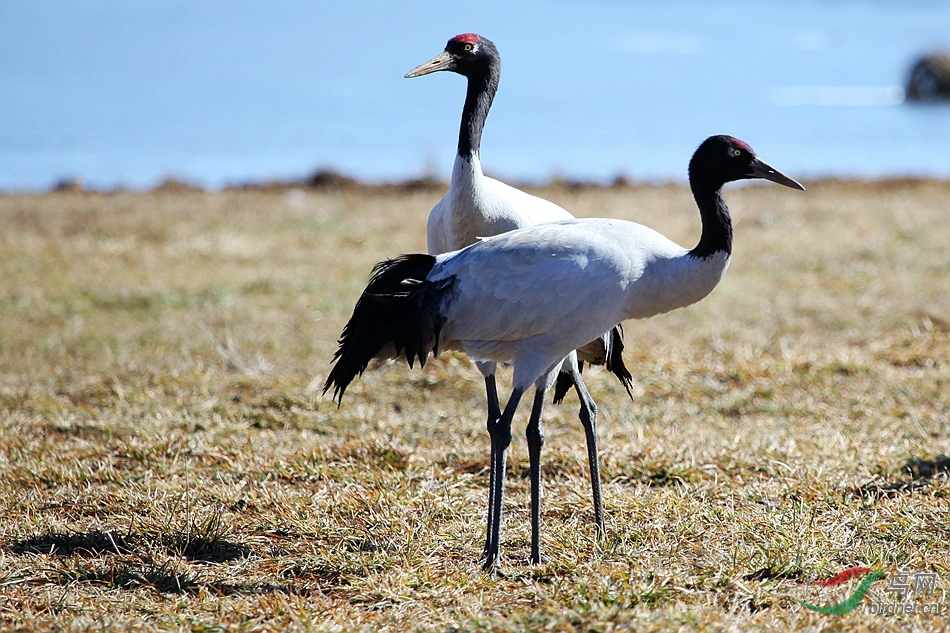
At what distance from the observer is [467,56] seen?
4836 millimetres

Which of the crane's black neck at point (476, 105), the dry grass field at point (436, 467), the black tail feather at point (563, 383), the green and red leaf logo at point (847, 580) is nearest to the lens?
the green and red leaf logo at point (847, 580)

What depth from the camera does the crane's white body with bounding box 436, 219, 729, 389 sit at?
352cm

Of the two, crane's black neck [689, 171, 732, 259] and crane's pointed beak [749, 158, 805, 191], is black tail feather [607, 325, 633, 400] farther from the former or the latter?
crane's pointed beak [749, 158, 805, 191]

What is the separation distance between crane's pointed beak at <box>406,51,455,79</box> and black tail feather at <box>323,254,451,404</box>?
1.18 meters

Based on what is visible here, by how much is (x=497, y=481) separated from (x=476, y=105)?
1.89 m

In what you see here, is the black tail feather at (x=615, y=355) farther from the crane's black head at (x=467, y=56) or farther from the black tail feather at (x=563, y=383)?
the crane's black head at (x=467, y=56)

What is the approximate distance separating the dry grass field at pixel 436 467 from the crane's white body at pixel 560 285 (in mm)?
686

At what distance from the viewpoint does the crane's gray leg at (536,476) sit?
3518 millimetres

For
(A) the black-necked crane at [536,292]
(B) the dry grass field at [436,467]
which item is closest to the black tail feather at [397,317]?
(A) the black-necked crane at [536,292]

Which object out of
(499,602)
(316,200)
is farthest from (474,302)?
(316,200)

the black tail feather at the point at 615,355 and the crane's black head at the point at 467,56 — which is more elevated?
the crane's black head at the point at 467,56

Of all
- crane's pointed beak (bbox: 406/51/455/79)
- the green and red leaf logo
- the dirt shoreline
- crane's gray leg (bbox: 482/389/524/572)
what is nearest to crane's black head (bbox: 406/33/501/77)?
crane's pointed beak (bbox: 406/51/455/79)

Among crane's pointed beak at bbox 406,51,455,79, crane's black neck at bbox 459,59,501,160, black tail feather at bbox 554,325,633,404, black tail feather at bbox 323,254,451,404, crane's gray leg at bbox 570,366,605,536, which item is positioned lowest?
crane's gray leg at bbox 570,366,605,536

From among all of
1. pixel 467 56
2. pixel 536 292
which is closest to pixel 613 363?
pixel 536 292
